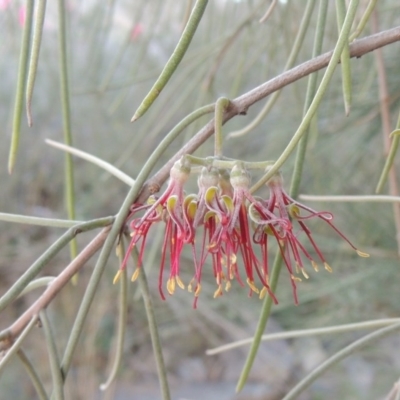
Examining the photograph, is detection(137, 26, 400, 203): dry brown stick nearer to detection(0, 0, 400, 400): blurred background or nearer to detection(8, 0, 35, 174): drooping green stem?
detection(8, 0, 35, 174): drooping green stem

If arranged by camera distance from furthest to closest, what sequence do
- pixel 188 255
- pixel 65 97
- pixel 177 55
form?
pixel 188 255 < pixel 65 97 < pixel 177 55

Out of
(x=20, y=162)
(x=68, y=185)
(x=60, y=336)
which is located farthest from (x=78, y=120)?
(x=68, y=185)

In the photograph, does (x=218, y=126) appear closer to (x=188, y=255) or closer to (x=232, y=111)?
(x=232, y=111)

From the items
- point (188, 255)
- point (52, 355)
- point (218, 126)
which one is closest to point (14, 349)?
point (52, 355)

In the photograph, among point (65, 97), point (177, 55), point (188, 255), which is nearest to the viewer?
point (177, 55)

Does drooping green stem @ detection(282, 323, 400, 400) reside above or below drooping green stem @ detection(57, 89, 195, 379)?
below

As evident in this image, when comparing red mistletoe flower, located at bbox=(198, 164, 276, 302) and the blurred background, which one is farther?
the blurred background

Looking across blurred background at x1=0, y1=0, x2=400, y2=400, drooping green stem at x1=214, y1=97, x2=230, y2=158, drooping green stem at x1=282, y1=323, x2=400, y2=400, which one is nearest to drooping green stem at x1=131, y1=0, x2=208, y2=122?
drooping green stem at x1=214, y1=97, x2=230, y2=158

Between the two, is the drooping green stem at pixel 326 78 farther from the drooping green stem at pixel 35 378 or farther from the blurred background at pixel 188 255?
the blurred background at pixel 188 255
